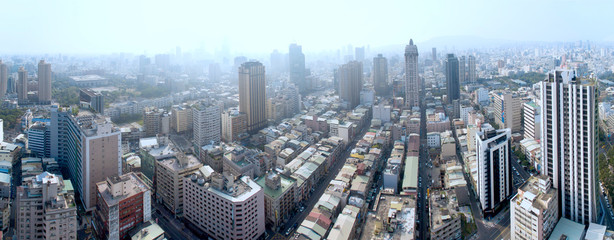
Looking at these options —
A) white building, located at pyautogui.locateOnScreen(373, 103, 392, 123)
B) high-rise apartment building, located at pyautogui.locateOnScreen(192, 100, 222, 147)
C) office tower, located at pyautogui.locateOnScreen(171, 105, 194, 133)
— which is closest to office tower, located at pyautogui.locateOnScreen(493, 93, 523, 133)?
white building, located at pyautogui.locateOnScreen(373, 103, 392, 123)

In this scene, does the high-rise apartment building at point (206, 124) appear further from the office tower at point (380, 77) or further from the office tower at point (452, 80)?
the office tower at point (380, 77)

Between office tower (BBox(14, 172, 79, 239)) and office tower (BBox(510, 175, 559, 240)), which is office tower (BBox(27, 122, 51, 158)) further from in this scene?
office tower (BBox(510, 175, 559, 240))

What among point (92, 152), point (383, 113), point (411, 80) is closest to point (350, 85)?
point (411, 80)

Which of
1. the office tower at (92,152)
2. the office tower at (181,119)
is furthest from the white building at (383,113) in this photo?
the office tower at (92,152)

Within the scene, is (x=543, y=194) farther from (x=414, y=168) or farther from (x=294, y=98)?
(x=294, y=98)

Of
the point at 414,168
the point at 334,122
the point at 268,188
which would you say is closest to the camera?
the point at 268,188

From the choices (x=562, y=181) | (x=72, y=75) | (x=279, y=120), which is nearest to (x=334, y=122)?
(x=279, y=120)
